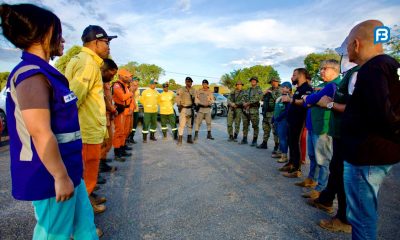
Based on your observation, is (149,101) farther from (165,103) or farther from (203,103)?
(203,103)

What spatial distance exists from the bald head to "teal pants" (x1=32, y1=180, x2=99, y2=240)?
2.30 meters

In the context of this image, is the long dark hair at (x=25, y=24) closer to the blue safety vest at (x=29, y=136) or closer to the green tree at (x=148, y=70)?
the blue safety vest at (x=29, y=136)

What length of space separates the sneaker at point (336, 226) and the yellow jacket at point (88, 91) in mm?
2684

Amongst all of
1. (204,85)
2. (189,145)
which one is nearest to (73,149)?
(189,145)

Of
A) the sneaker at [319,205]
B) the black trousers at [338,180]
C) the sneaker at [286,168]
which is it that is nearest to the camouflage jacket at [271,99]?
the sneaker at [286,168]

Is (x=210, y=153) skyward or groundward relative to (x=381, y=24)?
groundward

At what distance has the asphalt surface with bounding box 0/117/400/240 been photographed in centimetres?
268

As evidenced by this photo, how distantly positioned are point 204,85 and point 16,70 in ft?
24.7

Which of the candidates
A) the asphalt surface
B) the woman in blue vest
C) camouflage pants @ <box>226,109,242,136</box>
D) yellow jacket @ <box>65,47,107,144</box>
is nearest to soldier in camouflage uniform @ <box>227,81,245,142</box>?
camouflage pants @ <box>226,109,242,136</box>

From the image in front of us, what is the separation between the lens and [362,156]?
1820mm

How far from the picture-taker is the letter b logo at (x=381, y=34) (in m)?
1.87

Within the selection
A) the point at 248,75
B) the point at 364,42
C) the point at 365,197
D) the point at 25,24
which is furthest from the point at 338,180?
the point at 248,75

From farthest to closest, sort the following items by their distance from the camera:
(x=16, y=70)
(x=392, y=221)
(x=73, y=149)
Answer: (x=392, y=221) < (x=73, y=149) < (x=16, y=70)

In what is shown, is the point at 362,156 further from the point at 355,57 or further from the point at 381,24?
the point at 381,24
